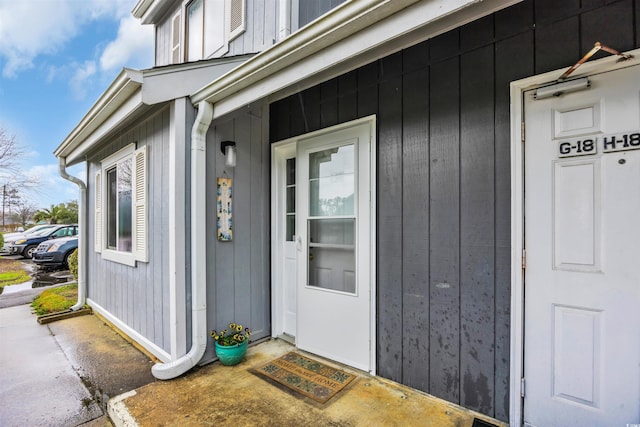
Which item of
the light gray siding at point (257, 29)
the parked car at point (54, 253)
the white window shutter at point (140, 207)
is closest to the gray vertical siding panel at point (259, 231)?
the light gray siding at point (257, 29)

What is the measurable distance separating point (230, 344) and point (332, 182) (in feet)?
5.60

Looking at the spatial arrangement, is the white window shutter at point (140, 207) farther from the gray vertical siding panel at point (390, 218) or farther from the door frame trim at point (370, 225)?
the gray vertical siding panel at point (390, 218)

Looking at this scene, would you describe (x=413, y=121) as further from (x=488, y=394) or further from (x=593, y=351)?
(x=488, y=394)

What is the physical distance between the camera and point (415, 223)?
2201 millimetres

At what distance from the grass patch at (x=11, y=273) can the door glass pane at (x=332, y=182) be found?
7496 millimetres

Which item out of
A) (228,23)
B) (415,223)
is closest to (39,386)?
(415,223)

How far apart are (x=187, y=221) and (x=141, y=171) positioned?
4.02 feet

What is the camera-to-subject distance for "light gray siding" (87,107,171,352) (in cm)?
292

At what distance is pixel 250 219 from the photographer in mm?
3076

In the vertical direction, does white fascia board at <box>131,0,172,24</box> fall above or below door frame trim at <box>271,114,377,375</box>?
above

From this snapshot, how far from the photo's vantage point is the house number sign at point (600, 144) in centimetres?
151

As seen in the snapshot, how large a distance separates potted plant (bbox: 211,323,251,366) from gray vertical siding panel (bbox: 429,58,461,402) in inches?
62.4

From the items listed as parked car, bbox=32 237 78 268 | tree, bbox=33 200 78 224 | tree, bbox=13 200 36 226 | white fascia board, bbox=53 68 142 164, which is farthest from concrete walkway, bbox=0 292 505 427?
tree, bbox=13 200 36 226

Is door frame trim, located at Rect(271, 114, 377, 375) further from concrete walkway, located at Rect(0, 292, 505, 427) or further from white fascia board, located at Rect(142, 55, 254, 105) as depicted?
white fascia board, located at Rect(142, 55, 254, 105)
